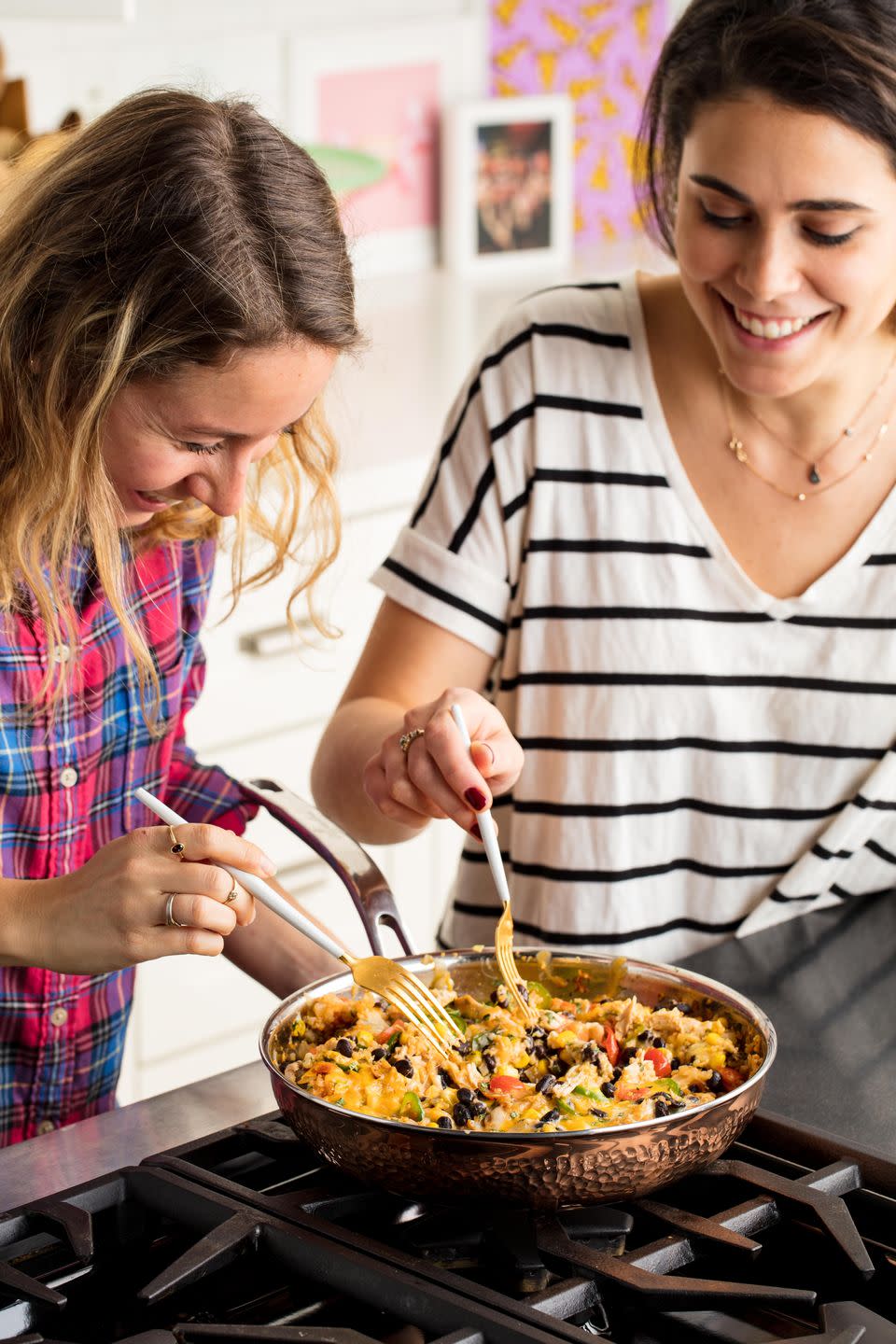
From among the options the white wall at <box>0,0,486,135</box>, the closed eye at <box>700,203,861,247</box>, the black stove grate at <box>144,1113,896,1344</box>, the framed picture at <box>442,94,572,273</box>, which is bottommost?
the black stove grate at <box>144,1113,896,1344</box>

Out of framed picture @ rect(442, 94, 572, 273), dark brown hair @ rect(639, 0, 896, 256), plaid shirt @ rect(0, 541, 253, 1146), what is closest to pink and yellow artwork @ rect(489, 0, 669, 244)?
framed picture @ rect(442, 94, 572, 273)

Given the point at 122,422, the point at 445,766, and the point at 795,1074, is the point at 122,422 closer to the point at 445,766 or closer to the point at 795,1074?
the point at 445,766

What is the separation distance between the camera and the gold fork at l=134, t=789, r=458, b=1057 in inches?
38.4

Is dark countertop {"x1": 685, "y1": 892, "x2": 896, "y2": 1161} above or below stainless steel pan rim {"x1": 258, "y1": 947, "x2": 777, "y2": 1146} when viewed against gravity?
below

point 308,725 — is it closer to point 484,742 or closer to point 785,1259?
point 484,742

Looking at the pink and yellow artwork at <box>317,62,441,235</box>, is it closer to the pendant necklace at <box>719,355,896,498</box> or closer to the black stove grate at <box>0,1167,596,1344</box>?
the pendant necklace at <box>719,355,896,498</box>

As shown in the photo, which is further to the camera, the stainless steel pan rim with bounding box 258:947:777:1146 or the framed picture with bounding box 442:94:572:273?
the framed picture with bounding box 442:94:572:273

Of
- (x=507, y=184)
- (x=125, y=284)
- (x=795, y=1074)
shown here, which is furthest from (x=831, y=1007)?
(x=507, y=184)

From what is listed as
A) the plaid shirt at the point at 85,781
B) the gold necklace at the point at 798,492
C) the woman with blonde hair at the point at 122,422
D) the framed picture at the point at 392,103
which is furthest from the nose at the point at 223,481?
the framed picture at the point at 392,103

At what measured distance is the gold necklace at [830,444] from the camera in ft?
5.21

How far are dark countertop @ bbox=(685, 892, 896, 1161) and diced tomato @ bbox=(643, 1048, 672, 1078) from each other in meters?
0.08

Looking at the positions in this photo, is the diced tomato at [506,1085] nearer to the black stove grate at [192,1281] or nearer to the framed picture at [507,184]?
the black stove grate at [192,1281]

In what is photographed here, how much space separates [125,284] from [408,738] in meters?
0.37

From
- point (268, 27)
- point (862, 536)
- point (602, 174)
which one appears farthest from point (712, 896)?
point (602, 174)
